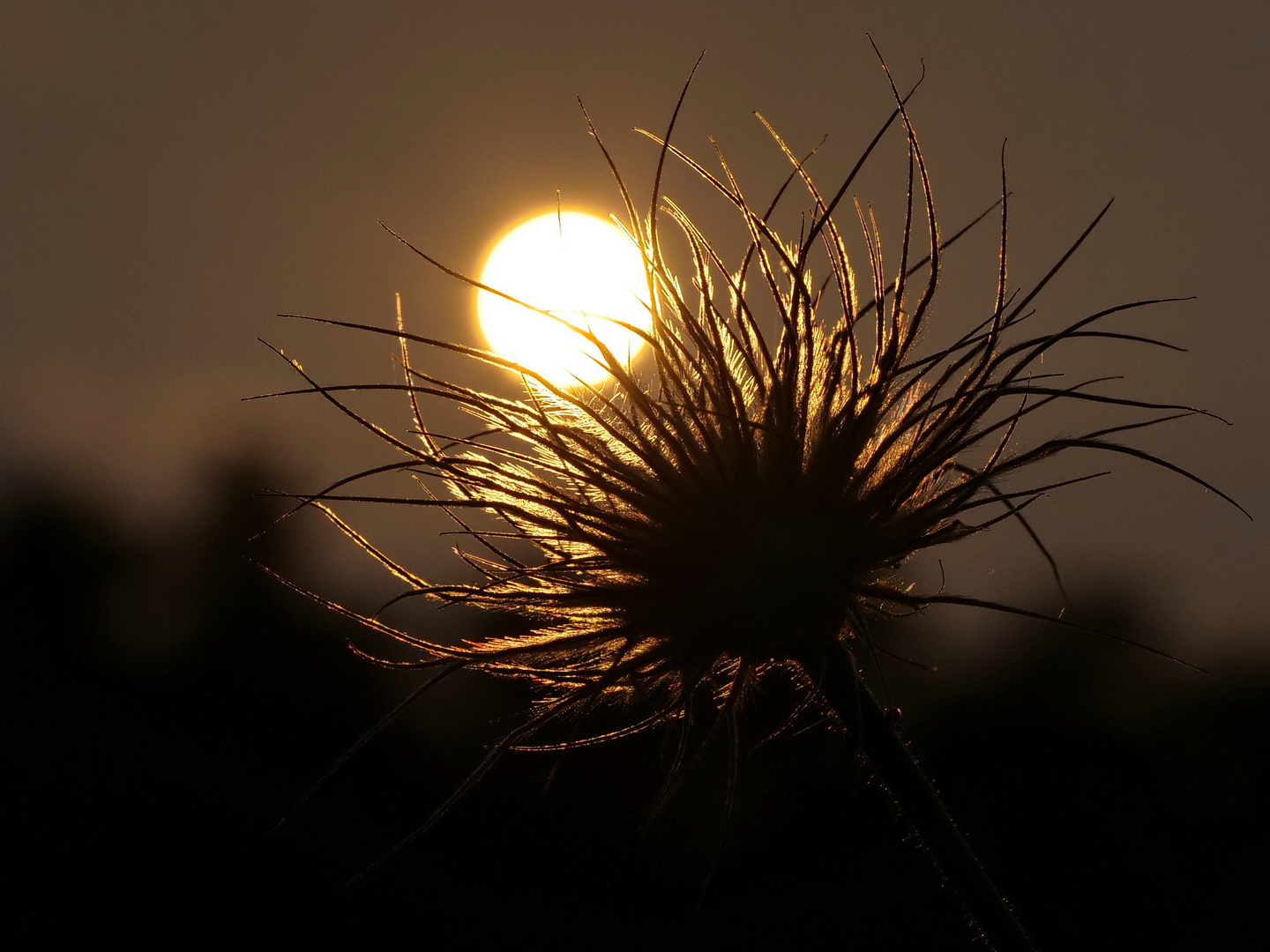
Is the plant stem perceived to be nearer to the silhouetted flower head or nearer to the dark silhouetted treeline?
the silhouetted flower head

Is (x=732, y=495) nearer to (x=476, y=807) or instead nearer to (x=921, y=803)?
(x=921, y=803)

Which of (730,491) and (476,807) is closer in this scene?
(730,491)

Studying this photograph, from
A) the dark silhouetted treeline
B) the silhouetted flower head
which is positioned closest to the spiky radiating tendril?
the silhouetted flower head

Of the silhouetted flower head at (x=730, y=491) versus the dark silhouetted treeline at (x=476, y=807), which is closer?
the silhouetted flower head at (x=730, y=491)

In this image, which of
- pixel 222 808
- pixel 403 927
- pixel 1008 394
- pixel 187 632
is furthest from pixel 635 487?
pixel 187 632

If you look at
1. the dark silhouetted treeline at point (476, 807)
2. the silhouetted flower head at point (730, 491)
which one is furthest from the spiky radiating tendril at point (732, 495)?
the dark silhouetted treeline at point (476, 807)

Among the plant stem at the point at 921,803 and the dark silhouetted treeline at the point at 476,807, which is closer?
the plant stem at the point at 921,803

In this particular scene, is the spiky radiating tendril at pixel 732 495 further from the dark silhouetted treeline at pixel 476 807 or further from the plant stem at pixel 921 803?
the dark silhouetted treeline at pixel 476 807

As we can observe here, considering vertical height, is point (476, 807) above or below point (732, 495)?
below

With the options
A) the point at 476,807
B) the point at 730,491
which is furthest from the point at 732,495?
the point at 476,807

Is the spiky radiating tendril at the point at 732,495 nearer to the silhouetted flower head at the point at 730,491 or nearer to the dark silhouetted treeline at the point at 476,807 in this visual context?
the silhouetted flower head at the point at 730,491
